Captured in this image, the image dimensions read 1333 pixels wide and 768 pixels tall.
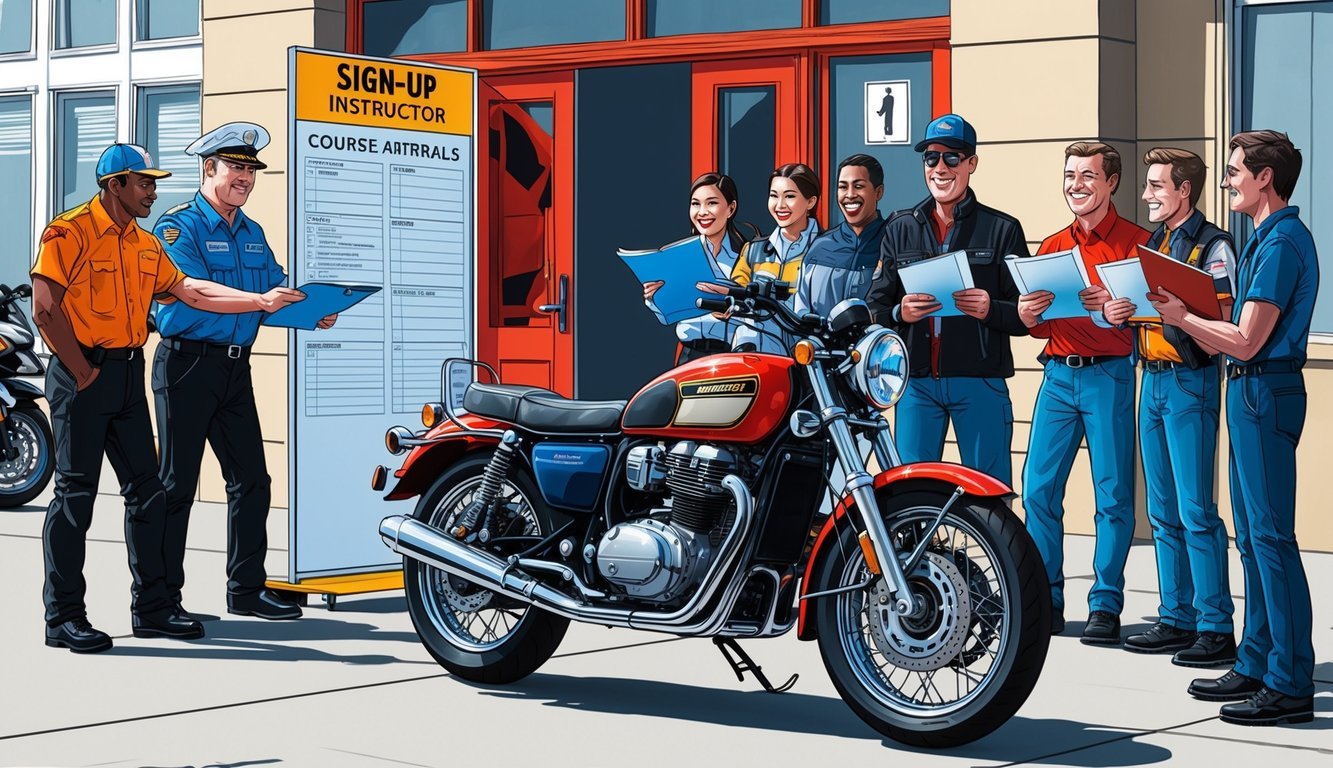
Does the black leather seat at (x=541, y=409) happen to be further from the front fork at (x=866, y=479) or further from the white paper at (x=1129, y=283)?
the white paper at (x=1129, y=283)

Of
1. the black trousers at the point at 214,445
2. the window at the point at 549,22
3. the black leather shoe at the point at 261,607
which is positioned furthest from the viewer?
the window at the point at 549,22

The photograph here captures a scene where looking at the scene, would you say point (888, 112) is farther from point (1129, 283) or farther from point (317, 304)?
point (317, 304)

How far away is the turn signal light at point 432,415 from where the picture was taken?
24.4 ft

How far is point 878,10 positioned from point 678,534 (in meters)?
6.20

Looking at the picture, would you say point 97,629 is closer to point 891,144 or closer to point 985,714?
point 985,714

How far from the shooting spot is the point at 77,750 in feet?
19.9

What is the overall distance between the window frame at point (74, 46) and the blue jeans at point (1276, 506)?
1134 cm

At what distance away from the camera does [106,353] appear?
26.0ft

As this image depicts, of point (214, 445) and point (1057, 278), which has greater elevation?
point (1057, 278)

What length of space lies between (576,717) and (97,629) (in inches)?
104

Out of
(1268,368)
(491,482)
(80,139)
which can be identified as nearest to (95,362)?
(491,482)

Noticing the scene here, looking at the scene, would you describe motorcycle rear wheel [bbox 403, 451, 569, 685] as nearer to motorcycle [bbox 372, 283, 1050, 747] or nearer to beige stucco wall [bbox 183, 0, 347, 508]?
motorcycle [bbox 372, 283, 1050, 747]

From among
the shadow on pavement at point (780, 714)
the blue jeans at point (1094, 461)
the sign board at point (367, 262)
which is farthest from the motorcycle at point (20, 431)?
the blue jeans at point (1094, 461)

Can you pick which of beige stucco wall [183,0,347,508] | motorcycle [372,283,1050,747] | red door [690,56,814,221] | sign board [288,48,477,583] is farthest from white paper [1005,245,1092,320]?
beige stucco wall [183,0,347,508]
